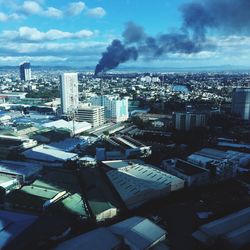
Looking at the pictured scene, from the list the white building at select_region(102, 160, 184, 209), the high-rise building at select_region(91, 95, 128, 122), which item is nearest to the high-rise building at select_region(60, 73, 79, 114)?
the high-rise building at select_region(91, 95, 128, 122)

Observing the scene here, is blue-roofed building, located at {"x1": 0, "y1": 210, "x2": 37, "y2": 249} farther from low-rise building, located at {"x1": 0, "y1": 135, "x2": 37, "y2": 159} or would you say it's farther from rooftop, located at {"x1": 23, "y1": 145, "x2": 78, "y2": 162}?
low-rise building, located at {"x1": 0, "y1": 135, "x2": 37, "y2": 159}

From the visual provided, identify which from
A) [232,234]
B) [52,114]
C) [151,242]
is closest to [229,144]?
[232,234]

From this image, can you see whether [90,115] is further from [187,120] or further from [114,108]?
[187,120]

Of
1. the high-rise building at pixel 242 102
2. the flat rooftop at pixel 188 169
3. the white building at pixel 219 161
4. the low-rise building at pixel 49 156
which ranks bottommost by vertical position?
the low-rise building at pixel 49 156

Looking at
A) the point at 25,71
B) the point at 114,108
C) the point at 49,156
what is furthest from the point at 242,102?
the point at 25,71

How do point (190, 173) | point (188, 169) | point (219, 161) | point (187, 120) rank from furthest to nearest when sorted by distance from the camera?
point (187, 120) < point (219, 161) < point (188, 169) < point (190, 173)

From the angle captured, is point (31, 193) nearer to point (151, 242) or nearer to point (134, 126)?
point (151, 242)

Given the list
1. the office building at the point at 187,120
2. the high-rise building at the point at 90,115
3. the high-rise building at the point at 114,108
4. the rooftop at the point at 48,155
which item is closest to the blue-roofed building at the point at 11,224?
the rooftop at the point at 48,155

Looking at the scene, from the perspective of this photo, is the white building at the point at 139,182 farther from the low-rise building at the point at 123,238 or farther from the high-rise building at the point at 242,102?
the high-rise building at the point at 242,102
